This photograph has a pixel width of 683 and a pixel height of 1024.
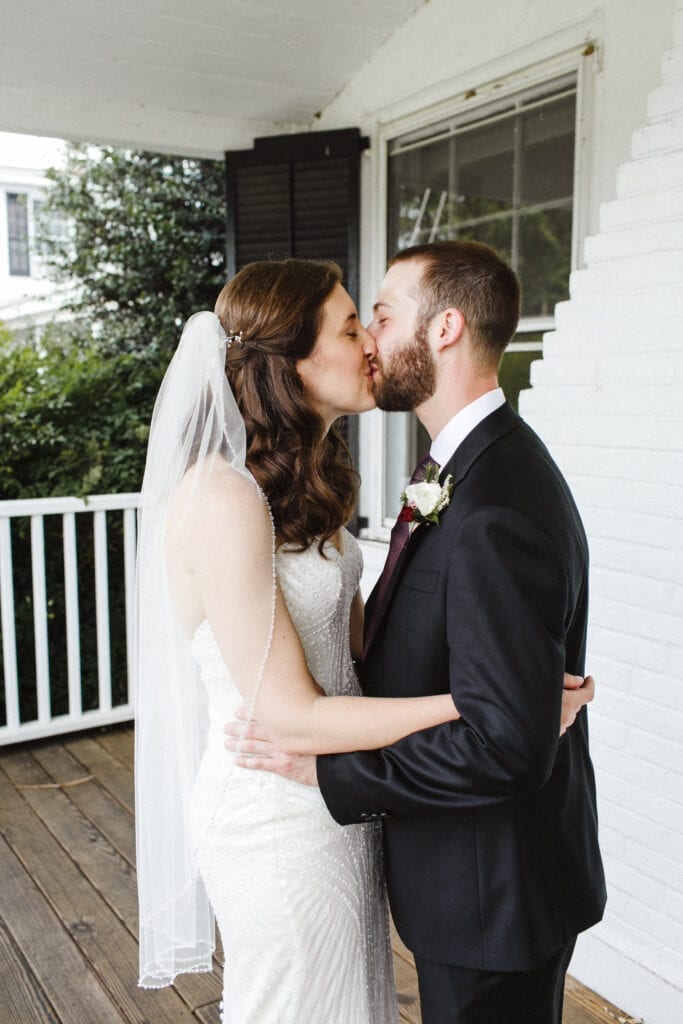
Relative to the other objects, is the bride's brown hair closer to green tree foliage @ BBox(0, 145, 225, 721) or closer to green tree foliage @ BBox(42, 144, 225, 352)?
green tree foliage @ BBox(0, 145, 225, 721)

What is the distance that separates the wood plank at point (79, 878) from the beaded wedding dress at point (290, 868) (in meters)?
1.07

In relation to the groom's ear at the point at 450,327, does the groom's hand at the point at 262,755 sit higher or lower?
lower

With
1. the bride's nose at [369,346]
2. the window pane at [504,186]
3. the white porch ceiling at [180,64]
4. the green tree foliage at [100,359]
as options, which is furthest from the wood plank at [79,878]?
the white porch ceiling at [180,64]

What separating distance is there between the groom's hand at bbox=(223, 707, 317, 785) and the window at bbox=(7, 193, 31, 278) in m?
12.1

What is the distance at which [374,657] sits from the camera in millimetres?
1618

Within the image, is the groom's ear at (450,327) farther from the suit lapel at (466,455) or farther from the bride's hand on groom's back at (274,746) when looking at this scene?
the bride's hand on groom's back at (274,746)

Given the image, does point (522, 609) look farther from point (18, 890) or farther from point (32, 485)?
point (32, 485)

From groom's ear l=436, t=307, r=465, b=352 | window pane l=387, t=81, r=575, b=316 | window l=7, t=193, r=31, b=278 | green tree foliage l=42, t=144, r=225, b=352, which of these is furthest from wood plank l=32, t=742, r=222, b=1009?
window l=7, t=193, r=31, b=278

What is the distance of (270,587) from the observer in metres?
1.49

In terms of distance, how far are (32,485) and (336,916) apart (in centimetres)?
358

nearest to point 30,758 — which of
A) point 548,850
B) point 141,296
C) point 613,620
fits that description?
point 613,620

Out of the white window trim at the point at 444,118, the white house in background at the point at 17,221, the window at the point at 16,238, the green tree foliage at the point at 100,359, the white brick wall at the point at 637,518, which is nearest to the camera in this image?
the white brick wall at the point at 637,518

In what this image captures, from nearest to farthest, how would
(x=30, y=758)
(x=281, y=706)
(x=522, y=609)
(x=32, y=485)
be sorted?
1. (x=522, y=609)
2. (x=281, y=706)
3. (x=30, y=758)
4. (x=32, y=485)

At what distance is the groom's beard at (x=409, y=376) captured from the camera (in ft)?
5.32
